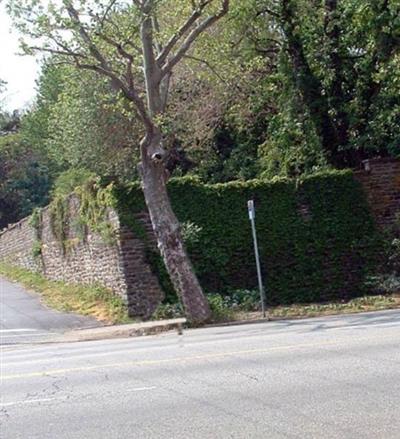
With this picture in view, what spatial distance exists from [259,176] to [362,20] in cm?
688

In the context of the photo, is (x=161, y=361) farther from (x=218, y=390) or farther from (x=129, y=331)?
(x=129, y=331)

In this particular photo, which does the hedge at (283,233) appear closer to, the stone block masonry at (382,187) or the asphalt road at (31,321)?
the stone block masonry at (382,187)

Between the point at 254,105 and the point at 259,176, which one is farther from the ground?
the point at 254,105

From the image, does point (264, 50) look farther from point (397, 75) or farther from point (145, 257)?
point (145, 257)

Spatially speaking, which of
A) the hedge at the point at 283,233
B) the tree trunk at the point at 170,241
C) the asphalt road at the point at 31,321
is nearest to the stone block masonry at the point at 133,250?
the hedge at the point at 283,233

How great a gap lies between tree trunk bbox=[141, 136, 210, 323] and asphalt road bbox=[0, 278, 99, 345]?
10.9 feet

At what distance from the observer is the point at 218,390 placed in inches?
357

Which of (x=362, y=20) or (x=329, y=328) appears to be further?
(x=362, y=20)

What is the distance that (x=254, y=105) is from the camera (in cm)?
2877

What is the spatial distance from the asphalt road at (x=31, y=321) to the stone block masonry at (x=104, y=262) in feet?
4.35

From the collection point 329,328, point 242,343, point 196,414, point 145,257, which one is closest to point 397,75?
point 145,257

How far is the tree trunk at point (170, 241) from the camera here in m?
19.4

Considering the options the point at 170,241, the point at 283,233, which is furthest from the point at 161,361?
the point at 283,233

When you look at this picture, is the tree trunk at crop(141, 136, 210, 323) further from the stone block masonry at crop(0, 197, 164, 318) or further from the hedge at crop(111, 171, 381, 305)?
the hedge at crop(111, 171, 381, 305)
